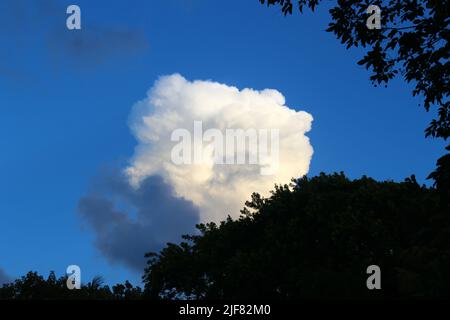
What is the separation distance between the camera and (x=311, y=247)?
36844mm

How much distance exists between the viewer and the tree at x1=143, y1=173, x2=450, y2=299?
3012 cm

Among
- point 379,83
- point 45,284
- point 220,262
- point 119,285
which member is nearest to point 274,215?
point 220,262

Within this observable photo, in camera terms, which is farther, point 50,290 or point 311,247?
point 50,290

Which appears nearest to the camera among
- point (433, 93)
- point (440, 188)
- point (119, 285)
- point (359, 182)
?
point (440, 188)

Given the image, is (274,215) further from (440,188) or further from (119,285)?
(440,188)

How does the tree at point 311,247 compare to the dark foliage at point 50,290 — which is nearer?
the tree at point 311,247

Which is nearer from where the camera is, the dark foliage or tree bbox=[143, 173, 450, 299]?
tree bbox=[143, 173, 450, 299]

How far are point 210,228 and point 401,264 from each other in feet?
48.5

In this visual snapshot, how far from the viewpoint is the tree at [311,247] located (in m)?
30.1

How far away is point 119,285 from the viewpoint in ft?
157

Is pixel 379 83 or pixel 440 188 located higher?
pixel 379 83

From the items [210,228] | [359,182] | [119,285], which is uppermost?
[359,182]

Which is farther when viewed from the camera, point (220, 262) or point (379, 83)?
point (220, 262)
